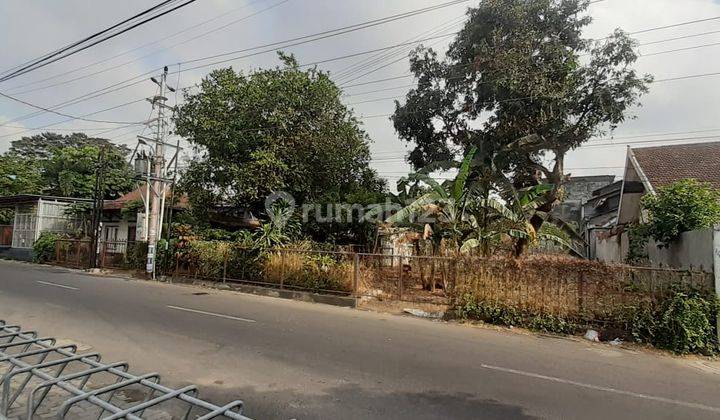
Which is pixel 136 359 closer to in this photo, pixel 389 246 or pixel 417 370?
pixel 417 370

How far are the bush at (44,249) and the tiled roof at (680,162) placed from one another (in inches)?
1218

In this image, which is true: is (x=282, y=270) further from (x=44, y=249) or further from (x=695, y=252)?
(x=44, y=249)

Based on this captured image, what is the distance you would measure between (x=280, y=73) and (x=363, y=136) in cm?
503

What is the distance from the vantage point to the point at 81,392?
11.2ft

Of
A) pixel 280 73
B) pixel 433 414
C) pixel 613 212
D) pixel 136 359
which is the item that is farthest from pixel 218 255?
pixel 613 212

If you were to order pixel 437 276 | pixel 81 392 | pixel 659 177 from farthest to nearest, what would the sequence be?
pixel 659 177 < pixel 437 276 < pixel 81 392

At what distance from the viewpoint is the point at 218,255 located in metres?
17.7

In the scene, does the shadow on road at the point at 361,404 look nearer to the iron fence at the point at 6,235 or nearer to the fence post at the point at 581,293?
the fence post at the point at 581,293

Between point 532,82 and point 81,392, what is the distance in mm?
17775

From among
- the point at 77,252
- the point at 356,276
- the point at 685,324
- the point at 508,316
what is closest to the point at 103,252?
the point at 77,252

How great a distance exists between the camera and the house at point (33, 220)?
3003cm

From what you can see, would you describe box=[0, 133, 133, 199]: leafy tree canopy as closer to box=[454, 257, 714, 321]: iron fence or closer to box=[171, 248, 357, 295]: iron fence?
box=[171, 248, 357, 295]: iron fence

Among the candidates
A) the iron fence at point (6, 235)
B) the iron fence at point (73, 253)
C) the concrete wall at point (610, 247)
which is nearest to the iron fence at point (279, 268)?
the iron fence at point (73, 253)

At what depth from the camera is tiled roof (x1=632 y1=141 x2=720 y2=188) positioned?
16.5 m
